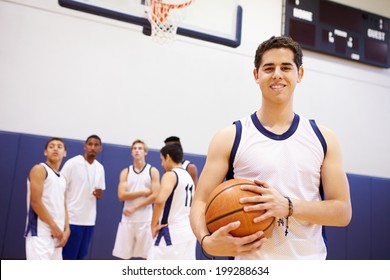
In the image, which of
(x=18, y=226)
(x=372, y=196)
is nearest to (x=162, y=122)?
(x=18, y=226)

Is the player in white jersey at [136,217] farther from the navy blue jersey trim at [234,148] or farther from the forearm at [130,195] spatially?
the navy blue jersey trim at [234,148]

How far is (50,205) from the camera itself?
401 centimetres

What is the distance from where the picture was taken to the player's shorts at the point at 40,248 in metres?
3.76

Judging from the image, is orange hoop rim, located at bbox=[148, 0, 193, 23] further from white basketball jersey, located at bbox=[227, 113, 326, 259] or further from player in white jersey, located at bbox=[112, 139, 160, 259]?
white basketball jersey, located at bbox=[227, 113, 326, 259]

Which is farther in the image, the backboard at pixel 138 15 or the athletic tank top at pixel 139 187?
the athletic tank top at pixel 139 187

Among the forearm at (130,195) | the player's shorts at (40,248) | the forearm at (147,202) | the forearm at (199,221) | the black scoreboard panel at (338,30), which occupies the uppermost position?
the black scoreboard panel at (338,30)

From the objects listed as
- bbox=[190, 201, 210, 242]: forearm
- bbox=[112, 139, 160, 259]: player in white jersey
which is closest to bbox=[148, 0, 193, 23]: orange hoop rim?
bbox=[112, 139, 160, 259]: player in white jersey

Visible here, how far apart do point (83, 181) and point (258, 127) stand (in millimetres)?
3704

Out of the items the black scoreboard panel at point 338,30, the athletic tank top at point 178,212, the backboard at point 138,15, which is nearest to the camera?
the athletic tank top at point 178,212

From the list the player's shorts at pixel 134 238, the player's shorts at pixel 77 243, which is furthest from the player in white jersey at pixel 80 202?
the player's shorts at pixel 134 238

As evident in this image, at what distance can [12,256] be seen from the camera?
540 cm

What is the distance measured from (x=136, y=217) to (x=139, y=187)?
0.42 m

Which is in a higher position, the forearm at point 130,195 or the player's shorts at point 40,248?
the forearm at point 130,195

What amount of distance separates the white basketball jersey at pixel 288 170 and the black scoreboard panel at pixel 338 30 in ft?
20.1
